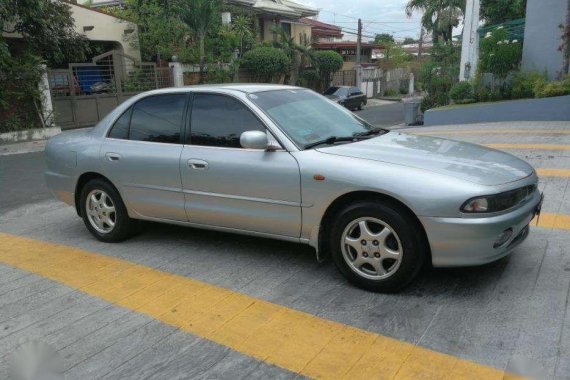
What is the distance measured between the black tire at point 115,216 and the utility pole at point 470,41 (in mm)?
14625

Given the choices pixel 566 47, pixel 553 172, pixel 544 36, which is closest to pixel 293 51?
pixel 544 36

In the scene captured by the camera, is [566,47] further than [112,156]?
Yes

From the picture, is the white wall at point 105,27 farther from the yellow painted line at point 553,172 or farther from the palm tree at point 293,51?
the yellow painted line at point 553,172

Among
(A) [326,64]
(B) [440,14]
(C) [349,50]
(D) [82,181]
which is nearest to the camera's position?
(D) [82,181]

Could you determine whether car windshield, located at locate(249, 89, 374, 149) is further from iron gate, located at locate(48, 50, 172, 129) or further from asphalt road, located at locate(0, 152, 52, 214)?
iron gate, located at locate(48, 50, 172, 129)

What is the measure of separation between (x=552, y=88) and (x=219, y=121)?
1168 cm

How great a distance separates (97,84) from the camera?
65.8ft

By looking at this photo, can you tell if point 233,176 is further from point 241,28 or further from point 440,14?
point 440,14

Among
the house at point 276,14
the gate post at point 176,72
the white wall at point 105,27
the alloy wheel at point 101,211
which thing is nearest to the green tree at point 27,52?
the white wall at point 105,27

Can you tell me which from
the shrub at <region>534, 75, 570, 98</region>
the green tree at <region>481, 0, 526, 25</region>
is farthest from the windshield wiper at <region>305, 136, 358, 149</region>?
the green tree at <region>481, 0, 526, 25</region>

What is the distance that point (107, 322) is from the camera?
353 cm

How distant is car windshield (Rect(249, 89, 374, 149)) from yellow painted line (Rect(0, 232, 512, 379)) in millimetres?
1394

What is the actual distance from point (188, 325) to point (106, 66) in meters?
19.3

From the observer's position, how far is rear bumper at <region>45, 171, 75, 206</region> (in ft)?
17.4
